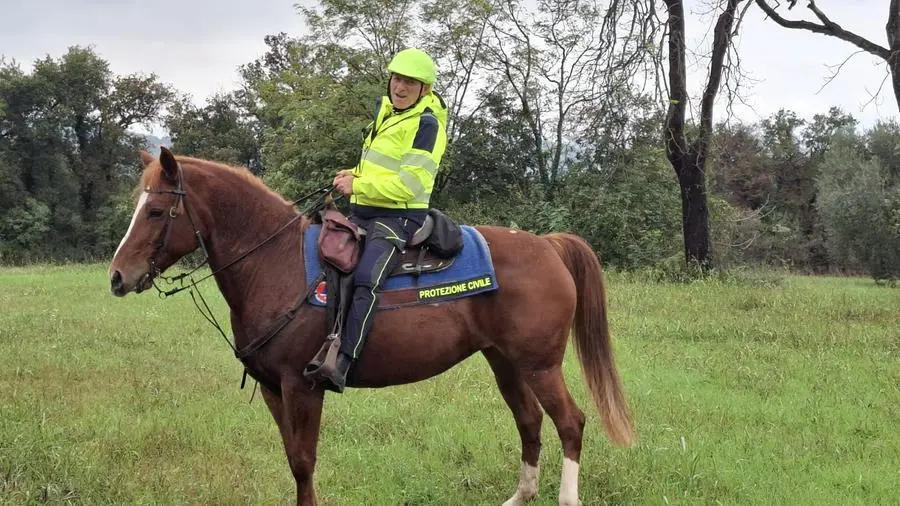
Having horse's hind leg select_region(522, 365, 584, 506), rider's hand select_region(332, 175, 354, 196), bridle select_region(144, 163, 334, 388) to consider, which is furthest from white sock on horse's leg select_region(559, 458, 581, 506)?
rider's hand select_region(332, 175, 354, 196)

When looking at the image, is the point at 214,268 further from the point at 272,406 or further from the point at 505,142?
the point at 505,142

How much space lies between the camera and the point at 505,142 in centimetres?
2745

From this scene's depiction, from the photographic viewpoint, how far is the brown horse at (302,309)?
12.0 ft

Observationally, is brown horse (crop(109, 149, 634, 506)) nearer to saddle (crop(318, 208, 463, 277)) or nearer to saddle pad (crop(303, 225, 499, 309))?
saddle pad (crop(303, 225, 499, 309))

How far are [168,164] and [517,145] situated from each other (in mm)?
24576

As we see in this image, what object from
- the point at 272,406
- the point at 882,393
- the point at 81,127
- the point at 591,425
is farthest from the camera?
the point at 81,127

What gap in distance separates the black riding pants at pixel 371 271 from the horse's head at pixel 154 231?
0.99 metres

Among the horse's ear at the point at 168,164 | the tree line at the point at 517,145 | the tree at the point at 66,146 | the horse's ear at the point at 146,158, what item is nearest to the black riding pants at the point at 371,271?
the horse's ear at the point at 168,164

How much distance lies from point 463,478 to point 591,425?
61.5 inches

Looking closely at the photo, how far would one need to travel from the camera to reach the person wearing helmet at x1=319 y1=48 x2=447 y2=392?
12.4 feet

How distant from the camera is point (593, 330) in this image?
4.68 metres

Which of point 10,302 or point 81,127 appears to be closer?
Result: point 10,302

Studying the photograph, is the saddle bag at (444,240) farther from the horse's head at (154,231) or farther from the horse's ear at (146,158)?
the horse's ear at (146,158)

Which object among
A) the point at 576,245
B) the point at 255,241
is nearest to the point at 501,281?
the point at 576,245
